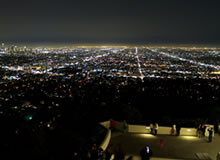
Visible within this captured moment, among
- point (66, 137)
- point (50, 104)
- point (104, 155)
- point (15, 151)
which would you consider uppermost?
point (104, 155)

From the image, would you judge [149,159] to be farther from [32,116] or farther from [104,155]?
[32,116]

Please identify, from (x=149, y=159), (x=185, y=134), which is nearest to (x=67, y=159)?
(x=149, y=159)

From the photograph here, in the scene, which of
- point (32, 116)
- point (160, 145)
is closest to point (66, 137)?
point (160, 145)

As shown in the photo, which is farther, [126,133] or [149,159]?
[126,133]

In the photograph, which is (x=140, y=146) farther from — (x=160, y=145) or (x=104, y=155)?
(x=104, y=155)

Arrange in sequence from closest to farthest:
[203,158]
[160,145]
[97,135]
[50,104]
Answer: [203,158], [160,145], [97,135], [50,104]

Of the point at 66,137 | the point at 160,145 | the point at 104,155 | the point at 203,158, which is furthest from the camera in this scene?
the point at 66,137

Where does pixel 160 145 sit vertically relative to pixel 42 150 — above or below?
above
